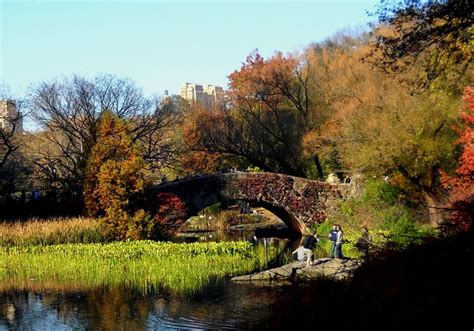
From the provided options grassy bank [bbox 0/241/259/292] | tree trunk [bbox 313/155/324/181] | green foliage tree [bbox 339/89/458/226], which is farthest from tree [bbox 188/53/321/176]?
grassy bank [bbox 0/241/259/292]

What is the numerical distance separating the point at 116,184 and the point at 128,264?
589 cm

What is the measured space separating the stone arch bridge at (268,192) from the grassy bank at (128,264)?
7.84 meters

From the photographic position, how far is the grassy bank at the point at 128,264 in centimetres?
1941

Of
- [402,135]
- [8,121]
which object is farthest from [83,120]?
[402,135]

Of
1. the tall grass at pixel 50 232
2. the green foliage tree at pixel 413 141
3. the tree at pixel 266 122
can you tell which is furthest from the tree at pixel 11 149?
the green foliage tree at pixel 413 141

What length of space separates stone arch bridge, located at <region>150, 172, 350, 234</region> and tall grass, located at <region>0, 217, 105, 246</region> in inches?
221

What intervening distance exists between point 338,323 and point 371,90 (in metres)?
26.4

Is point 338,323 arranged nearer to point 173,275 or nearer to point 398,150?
point 173,275

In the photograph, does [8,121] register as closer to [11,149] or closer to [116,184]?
[11,149]

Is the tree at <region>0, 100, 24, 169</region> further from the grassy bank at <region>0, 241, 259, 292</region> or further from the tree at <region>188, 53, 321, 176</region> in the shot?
the grassy bank at <region>0, 241, 259, 292</region>

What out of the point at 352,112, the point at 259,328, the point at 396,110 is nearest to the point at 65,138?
the point at 352,112

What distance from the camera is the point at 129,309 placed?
51.8 feet

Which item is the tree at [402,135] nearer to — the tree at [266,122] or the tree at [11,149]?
the tree at [266,122]

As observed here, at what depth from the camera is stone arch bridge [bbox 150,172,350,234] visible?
102ft
